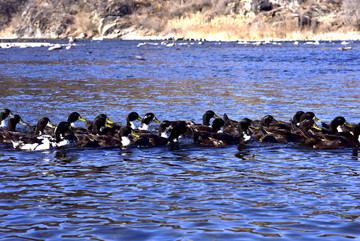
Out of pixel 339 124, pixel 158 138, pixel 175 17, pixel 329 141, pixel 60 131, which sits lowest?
pixel 329 141

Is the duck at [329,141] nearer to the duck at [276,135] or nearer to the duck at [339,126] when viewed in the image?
the duck at [276,135]

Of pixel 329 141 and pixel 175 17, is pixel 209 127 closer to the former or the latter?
pixel 329 141

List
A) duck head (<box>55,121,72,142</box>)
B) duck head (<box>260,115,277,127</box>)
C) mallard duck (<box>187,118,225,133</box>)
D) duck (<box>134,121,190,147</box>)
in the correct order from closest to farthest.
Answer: duck (<box>134,121,190,147</box>)
duck head (<box>55,121,72,142</box>)
mallard duck (<box>187,118,225,133</box>)
duck head (<box>260,115,277,127</box>)

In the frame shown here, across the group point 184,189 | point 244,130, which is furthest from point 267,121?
point 184,189

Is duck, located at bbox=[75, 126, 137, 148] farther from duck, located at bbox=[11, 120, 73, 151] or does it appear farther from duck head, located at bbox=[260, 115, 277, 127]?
duck head, located at bbox=[260, 115, 277, 127]

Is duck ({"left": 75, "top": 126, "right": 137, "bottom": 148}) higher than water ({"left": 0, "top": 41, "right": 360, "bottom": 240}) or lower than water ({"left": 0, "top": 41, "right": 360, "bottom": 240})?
higher

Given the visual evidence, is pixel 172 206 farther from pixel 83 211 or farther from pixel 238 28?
pixel 238 28

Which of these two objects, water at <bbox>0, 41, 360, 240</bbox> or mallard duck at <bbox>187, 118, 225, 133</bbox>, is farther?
mallard duck at <bbox>187, 118, 225, 133</bbox>

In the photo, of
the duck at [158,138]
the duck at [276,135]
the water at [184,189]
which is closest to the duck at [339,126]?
the duck at [276,135]

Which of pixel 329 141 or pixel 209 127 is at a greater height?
pixel 209 127

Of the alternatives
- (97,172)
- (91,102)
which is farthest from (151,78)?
(97,172)

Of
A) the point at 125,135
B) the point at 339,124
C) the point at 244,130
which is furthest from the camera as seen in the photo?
the point at 339,124

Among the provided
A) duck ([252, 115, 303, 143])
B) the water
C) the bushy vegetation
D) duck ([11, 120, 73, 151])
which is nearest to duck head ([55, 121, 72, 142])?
duck ([11, 120, 73, 151])

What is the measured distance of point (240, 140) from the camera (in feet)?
53.4
